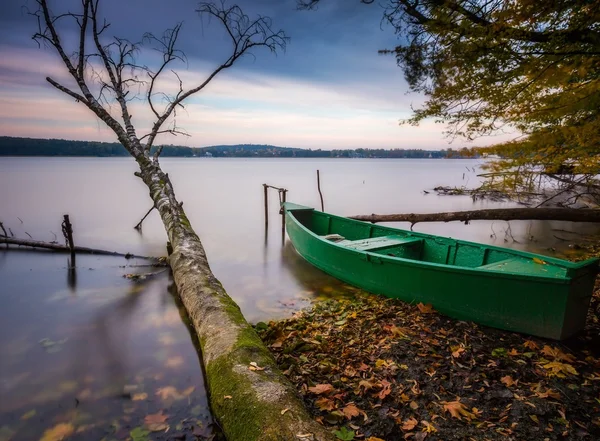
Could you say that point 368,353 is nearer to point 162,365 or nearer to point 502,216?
point 162,365

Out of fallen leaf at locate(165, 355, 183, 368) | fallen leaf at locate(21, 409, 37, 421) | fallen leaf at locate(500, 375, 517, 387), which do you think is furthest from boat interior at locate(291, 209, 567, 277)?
fallen leaf at locate(21, 409, 37, 421)

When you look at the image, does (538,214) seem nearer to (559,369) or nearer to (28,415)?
(559,369)

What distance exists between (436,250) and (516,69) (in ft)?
12.6

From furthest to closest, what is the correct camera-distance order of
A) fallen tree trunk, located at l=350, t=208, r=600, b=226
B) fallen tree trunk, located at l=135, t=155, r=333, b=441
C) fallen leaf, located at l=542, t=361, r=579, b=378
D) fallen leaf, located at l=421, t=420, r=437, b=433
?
fallen tree trunk, located at l=350, t=208, r=600, b=226, fallen leaf, located at l=542, t=361, r=579, b=378, fallen leaf, located at l=421, t=420, r=437, b=433, fallen tree trunk, located at l=135, t=155, r=333, b=441

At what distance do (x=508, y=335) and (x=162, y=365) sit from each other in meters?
4.96

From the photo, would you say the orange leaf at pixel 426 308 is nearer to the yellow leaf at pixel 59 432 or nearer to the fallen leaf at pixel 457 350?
the fallen leaf at pixel 457 350

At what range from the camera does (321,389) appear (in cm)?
372

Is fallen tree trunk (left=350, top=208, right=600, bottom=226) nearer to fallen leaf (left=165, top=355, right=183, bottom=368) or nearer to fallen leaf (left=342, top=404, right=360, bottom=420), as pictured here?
fallen leaf (left=342, top=404, right=360, bottom=420)

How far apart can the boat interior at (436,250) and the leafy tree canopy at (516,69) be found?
5.46 feet

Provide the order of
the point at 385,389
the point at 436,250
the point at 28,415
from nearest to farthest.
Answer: the point at 385,389
the point at 28,415
the point at 436,250

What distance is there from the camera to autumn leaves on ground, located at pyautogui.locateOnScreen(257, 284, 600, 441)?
10.3 ft

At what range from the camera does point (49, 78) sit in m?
8.23

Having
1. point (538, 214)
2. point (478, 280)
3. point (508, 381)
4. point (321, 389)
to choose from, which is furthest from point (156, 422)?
point (538, 214)

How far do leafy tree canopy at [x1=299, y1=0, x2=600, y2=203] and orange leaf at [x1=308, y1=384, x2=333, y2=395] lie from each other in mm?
4762
